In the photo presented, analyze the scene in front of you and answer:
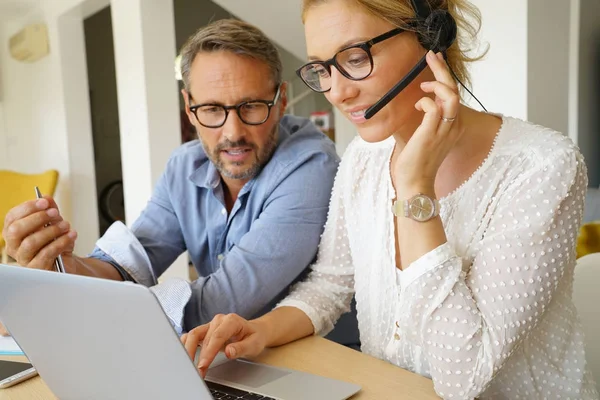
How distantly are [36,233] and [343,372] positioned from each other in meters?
0.65

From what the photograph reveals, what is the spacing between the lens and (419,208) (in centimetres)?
82

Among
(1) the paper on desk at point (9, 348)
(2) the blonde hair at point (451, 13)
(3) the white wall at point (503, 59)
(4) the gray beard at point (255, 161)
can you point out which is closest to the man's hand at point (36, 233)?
(1) the paper on desk at point (9, 348)

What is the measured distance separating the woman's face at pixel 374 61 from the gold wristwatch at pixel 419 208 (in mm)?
147

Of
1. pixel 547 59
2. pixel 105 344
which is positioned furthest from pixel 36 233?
pixel 547 59

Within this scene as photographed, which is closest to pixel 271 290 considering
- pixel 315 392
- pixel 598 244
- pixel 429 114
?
pixel 315 392

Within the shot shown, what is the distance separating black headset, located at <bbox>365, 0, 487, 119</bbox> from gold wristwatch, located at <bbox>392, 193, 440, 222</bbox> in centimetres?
15

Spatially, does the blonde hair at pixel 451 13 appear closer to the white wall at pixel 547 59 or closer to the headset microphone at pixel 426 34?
the headset microphone at pixel 426 34

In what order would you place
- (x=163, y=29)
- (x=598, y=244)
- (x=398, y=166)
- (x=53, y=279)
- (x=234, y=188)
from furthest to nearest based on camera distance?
(x=163, y=29) < (x=598, y=244) < (x=234, y=188) < (x=398, y=166) < (x=53, y=279)

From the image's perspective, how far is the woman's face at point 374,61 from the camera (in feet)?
2.92

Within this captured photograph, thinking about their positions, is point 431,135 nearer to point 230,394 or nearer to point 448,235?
point 448,235

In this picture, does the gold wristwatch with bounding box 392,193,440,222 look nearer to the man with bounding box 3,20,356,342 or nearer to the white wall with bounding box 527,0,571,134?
the man with bounding box 3,20,356,342

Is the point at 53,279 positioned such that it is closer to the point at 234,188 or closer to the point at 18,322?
the point at 18,322

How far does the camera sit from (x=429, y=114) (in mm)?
817

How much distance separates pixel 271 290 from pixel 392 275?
281mm
